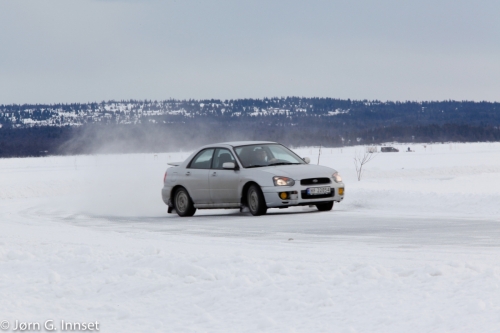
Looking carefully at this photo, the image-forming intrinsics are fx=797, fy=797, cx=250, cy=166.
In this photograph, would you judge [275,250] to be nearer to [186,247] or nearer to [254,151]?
[186,247]

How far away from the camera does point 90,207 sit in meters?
21.8

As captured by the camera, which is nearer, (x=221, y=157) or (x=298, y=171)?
(x=298, y=171)

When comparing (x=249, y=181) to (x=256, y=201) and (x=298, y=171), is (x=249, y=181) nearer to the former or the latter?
(x=256, y=201)

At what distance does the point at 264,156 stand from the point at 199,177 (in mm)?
1552

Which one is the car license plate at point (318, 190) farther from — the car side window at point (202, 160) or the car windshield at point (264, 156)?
the car side window at point (202, 160)

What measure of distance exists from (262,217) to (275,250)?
596 cm

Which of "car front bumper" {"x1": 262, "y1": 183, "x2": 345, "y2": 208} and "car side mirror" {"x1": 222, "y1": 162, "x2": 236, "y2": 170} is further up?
"car side mirror" {"x1": 222, "y1": 162, "x2": 236, "y2": 170}

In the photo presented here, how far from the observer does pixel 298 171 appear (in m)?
16.4

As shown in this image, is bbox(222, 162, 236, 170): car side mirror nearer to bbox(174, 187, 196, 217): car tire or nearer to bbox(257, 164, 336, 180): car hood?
bbox(257, 164, 336, 180): car hood

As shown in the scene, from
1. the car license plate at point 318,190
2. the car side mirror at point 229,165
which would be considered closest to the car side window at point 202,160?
the car side mirror at point 229,165

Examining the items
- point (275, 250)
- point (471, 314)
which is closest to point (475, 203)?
point (275, 250)

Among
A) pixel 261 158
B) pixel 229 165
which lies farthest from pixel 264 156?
pixel 229 165

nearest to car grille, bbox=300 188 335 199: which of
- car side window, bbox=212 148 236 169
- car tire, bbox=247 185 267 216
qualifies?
car tire, bbox=247 185 267 216

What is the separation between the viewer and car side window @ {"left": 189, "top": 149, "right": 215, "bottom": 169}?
1773cm
